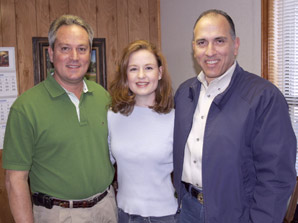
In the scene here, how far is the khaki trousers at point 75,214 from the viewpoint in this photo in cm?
158

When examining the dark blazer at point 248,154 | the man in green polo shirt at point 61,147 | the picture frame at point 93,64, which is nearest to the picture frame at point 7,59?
the picture frame at point 93,64

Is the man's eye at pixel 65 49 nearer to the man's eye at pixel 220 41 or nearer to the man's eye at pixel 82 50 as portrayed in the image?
the man's eye at pixel 82 50

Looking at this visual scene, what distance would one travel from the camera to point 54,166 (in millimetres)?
1596

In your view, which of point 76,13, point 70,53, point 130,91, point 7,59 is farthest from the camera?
point 76,13

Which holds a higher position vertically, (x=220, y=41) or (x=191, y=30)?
(x=191, y=30)

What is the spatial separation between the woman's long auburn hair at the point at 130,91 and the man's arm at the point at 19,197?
0.61 m

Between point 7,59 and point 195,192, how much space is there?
2.01 m

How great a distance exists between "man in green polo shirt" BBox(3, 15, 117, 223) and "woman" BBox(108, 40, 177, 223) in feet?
0.40

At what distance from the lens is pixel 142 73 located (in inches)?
67.1

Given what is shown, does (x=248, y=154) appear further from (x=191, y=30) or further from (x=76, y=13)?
(x=76, y=13)

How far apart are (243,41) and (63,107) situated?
151 cm

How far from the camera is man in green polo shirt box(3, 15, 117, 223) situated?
1.54 m

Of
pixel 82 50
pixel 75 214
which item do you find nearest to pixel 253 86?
pixel 82 50

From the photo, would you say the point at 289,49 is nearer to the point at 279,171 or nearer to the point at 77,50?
the point at 279,171
